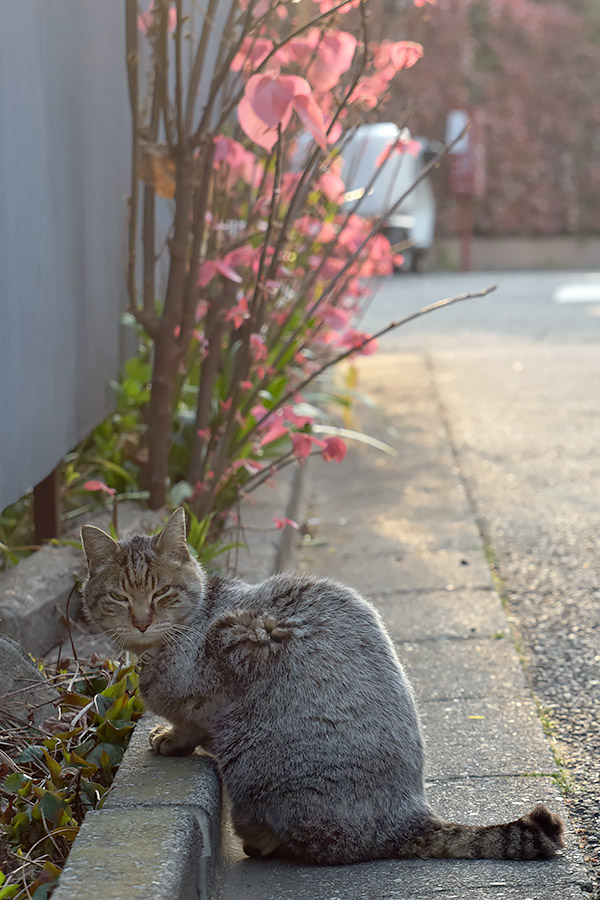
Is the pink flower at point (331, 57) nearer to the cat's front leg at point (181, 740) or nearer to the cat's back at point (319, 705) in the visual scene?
the cat's back at point (319, 705)

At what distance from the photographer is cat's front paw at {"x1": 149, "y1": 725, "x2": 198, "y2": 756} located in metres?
2.37

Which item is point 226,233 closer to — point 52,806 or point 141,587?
point 141,587

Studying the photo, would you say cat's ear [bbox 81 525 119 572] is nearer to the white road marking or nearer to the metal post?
the metal post

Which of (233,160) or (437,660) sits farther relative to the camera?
(233,160)

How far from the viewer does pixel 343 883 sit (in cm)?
214

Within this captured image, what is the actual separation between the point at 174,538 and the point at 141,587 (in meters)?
0.14

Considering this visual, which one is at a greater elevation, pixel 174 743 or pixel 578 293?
pixel 174 743

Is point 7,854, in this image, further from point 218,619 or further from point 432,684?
point 432,684

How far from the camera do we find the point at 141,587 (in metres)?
2.35

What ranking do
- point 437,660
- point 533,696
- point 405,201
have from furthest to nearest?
1. point 405,201
2. point 437,660
3. point 533,696

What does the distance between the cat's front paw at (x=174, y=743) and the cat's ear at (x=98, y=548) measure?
0.38m

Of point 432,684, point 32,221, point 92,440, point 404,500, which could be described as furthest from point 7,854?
point 404,500

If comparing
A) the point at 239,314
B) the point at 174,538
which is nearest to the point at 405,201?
the point at 239,314

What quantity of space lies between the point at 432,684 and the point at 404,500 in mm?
1801
